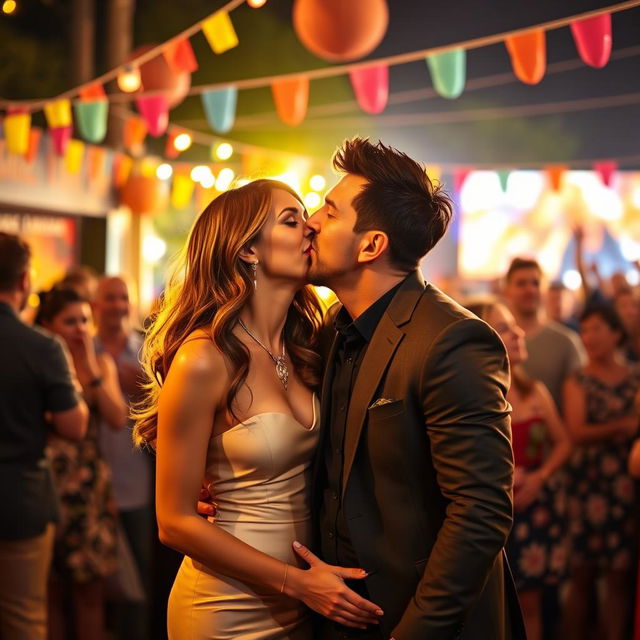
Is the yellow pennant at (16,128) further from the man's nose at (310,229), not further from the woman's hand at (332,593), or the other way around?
the woman's hand at (332,593)

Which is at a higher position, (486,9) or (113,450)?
(486,9)

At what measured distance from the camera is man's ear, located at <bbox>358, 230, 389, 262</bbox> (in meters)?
2.04

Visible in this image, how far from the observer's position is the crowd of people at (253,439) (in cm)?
205

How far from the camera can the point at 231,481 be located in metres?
2.22

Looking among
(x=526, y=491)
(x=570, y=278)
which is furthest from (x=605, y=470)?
(x=570, y=278)

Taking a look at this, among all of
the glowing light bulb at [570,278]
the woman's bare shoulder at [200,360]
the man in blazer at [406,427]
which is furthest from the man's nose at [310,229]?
the glowing light bulb at [570,278]

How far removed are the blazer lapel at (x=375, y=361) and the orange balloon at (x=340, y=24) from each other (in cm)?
239

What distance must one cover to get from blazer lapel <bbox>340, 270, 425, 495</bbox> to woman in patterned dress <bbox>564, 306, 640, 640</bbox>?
2.30 meters

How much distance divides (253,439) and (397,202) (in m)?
0.65

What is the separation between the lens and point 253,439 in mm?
2156

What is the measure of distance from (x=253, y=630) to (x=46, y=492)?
128 centimetres

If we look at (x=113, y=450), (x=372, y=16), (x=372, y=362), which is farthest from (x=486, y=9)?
(x=372, y=362)

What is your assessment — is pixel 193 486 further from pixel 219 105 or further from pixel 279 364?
pixel 219 105

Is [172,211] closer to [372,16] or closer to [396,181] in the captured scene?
[372,16]
